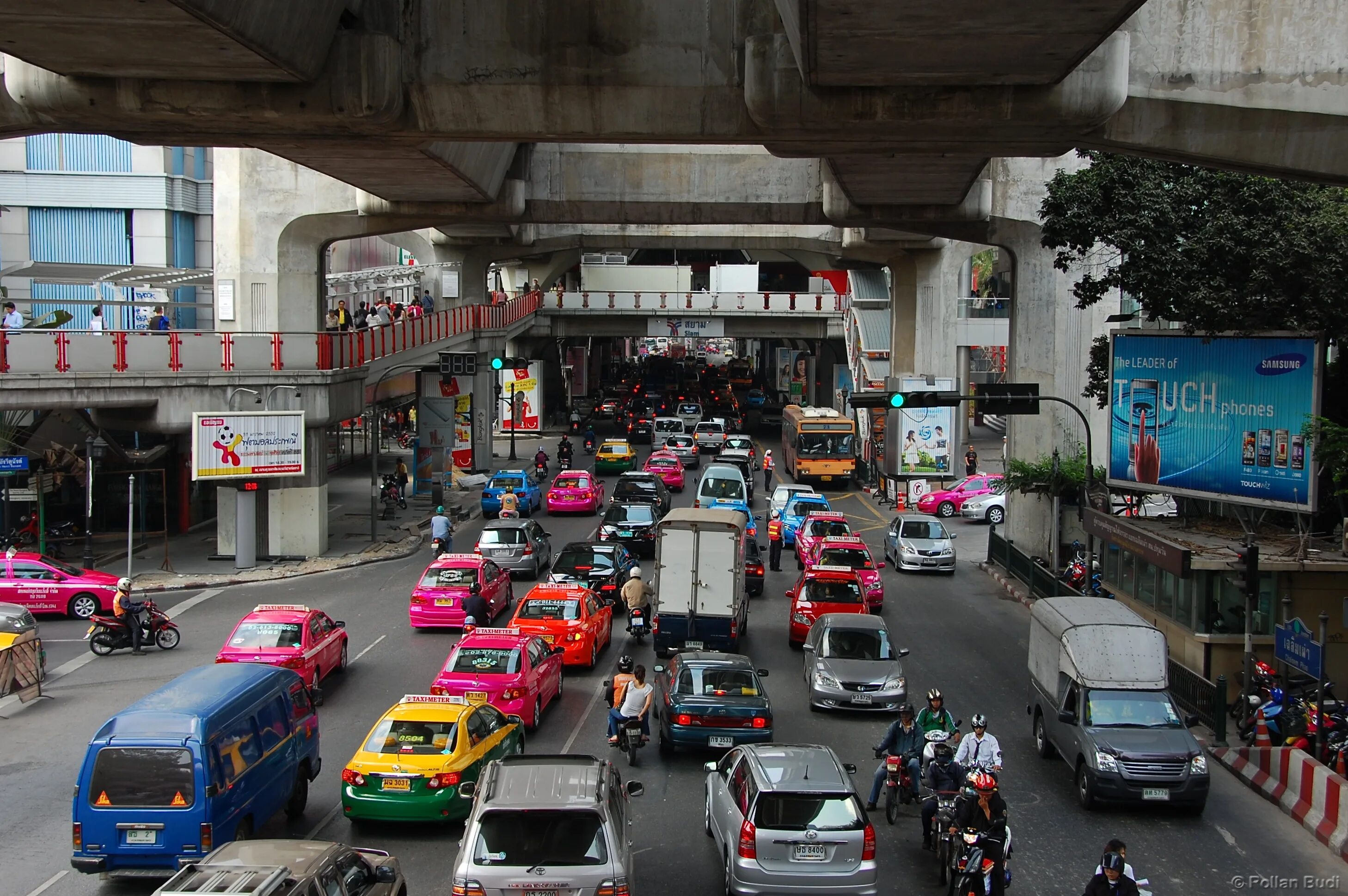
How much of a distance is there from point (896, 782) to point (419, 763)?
19.0 feet

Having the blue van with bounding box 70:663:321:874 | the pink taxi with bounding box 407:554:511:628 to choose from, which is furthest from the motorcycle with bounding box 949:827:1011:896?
the pink taxi with bounding box 407:554:511:628

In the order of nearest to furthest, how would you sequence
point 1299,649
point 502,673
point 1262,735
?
point 1299,649, point 1262,735, point 502,673

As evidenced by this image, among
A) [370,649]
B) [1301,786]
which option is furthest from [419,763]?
[370,649]

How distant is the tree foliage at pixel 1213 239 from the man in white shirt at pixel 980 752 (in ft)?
41.9

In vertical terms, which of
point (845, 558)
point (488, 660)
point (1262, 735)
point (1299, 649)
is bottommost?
point (1262, 735)

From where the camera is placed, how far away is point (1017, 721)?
20906mm

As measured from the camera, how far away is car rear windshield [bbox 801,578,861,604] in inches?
1010

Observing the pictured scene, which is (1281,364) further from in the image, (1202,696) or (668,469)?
(668,469)

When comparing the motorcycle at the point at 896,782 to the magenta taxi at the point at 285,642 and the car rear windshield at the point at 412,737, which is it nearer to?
the car rear windshield at the point at 412,737

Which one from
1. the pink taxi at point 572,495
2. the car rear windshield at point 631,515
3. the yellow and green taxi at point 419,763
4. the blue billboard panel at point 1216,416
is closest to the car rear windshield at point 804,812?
the yellow and green taxi at point 419,763

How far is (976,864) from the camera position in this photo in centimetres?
1255

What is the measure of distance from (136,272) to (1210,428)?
30.7 meters

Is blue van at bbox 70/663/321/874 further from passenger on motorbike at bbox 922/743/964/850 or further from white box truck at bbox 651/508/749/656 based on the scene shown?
white box truck at bbox 651/508/749/656

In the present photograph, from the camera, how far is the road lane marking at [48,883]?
1313cm
